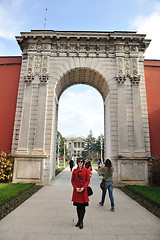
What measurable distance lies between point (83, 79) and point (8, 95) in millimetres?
6952

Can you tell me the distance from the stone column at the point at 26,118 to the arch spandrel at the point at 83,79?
229cm

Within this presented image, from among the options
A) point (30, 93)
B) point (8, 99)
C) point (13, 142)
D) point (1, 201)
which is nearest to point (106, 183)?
point (1, 201)

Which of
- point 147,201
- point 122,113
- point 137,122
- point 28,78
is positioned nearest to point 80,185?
point 147,201

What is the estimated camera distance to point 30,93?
12.6 m

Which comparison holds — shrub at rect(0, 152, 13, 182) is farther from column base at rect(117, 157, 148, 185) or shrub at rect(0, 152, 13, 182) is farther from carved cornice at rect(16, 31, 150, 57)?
carved cornice at rect(16, 31, 150, 57)

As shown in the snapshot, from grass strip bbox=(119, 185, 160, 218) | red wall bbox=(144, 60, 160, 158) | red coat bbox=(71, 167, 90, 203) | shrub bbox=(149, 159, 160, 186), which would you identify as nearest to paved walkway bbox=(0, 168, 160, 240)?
grass strip bbox=(119, 185, 160, 218)

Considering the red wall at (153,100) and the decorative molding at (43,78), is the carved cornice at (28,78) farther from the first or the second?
the red wall at (153,100)

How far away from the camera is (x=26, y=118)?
39.6 feet

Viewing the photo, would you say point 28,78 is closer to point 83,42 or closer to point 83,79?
point 83,79

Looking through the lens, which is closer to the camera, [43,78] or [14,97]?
[43,78]

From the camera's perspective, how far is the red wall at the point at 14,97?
1238 cm

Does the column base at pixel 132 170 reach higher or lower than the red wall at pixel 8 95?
lower

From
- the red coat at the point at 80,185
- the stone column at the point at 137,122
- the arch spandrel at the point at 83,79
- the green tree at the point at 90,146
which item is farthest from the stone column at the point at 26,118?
the green tree at the point at 90,146

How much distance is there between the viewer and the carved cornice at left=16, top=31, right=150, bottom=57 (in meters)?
13.1
